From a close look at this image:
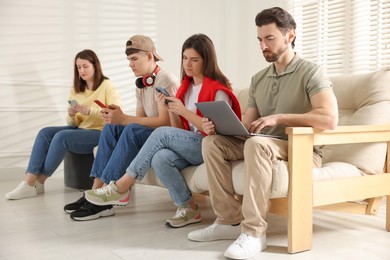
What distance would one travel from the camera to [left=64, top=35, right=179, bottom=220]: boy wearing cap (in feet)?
8.00

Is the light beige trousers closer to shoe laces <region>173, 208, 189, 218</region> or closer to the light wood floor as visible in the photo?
the light wood floor

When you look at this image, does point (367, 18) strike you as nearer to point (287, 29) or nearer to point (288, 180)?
point (287, 29)

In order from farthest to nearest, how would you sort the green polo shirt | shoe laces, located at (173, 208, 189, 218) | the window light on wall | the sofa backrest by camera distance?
1. the window light on wall
2. shoe laces, located at (173, 208, 189, 218)
3. the sofa backrest
4. the green polo shirt

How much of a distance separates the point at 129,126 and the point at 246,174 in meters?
0.85

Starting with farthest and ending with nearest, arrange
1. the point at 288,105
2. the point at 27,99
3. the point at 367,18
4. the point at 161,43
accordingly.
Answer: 1. the point at 161,43
2. the point at 27,99
3. the point at 367,18
4. the point at 288,105

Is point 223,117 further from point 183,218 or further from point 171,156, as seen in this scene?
point 183,218

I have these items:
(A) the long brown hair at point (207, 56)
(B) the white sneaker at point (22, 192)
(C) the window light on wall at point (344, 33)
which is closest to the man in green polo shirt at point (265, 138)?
(A) the long brown hair at point (207, 56)

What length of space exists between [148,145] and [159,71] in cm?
64

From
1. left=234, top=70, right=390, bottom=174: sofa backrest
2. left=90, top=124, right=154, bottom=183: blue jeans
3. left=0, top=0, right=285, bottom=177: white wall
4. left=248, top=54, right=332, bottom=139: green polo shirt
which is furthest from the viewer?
left=0, top=0, right=285, bottom=177: white wall

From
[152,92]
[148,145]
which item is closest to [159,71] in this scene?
[152,92]

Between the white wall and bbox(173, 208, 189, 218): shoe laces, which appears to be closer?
bbox(173, 208, 189, 218): shoe laces

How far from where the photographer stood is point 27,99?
3.96 meters

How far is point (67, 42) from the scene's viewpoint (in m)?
4.09

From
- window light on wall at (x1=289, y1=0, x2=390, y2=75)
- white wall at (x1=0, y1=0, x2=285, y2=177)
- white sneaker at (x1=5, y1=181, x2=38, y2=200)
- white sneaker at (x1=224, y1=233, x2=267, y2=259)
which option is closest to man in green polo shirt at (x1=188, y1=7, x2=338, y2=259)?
white sneaker at (x1=224, y1=233, x2=267, y2=259)
